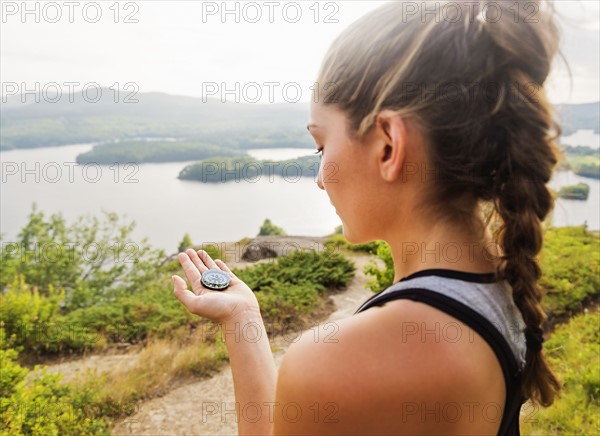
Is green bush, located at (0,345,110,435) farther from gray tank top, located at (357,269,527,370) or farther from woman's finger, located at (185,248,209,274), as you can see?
gray tank top, located at (357,269,527,370)

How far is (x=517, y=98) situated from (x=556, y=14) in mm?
267

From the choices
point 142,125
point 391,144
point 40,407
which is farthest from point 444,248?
point 142,125

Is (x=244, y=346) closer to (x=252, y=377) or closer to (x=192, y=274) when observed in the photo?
(x=252, y=377)

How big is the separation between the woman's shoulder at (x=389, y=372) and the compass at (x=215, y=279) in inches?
33.9

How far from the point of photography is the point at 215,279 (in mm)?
1733

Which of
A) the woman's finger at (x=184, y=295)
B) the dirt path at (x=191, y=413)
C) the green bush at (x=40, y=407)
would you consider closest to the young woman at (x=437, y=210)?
the woman's finger at (x=184, y=295)

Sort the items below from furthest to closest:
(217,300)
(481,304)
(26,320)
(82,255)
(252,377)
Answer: (82,255) → (26,320) → (217,300) → (252,377) → (481,304)

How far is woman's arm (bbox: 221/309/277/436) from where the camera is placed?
1381 millimetres

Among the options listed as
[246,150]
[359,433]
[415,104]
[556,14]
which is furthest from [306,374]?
[246,150]

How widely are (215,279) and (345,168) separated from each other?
81 cm

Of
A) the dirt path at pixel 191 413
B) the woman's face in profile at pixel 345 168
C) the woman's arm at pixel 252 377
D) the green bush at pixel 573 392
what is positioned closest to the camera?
the woman's face in profile at pixel 345 168

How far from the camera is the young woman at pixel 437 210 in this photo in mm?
833

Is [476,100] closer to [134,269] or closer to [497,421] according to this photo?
[497,421]

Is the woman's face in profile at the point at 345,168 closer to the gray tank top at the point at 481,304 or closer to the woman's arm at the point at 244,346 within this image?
the gray tank top at the point at 481,304
